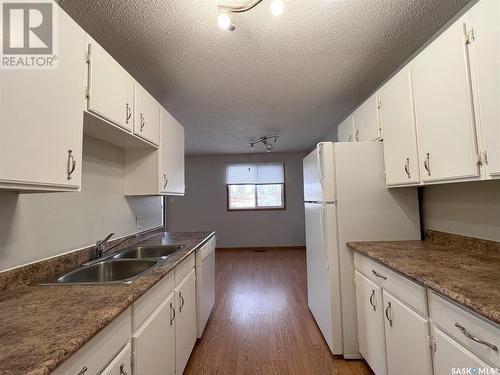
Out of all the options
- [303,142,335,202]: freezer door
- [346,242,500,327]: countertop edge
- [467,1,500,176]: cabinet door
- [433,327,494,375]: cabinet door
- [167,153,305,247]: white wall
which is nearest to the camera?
[346,242,500,327]: countertop edge

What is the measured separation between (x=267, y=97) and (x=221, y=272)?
310 centimetres

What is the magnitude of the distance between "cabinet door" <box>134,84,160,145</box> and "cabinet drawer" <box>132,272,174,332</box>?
3.52 ft

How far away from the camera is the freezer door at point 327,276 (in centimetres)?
200

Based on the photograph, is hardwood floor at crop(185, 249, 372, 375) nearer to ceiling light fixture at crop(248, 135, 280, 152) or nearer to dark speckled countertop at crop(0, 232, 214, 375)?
dark speckled countertop at crop(0, 232, 214, 375)

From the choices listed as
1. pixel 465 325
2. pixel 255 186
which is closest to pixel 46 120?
pixel 465 325

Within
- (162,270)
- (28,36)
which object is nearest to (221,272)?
(162,270)

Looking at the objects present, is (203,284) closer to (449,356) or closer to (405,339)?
(405,339)

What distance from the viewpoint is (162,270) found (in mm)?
1417

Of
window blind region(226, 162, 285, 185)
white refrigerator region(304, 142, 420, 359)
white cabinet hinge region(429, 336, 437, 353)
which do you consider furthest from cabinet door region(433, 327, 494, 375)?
window blind region(226, 162, 285, 185)

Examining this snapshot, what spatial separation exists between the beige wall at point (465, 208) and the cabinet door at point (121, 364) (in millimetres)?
2096

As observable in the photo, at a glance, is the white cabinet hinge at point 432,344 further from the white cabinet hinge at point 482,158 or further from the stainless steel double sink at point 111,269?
the stainless steel double sink at point 111,269

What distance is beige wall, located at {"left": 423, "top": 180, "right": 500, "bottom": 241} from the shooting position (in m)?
1.51

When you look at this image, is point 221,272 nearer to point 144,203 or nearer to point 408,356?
point 144,203

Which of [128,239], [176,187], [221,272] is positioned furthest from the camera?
[221,272]
